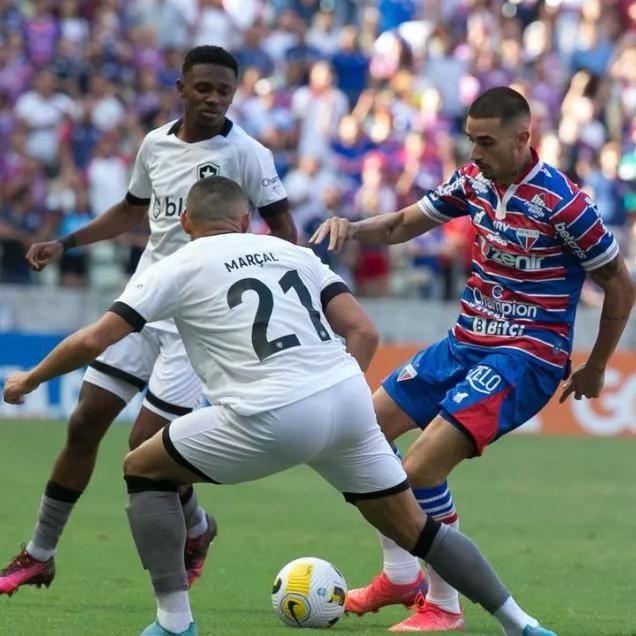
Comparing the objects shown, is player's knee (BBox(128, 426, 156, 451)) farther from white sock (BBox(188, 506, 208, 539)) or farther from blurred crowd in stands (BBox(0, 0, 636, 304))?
blurred crowd in stands (BBox(0, 0, 636, 304))

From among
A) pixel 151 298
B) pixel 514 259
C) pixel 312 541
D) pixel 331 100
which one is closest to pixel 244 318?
pixel 151 298

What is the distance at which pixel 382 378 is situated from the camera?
17.8 metres

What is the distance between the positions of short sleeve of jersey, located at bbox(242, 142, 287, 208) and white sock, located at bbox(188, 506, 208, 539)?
5.78ft

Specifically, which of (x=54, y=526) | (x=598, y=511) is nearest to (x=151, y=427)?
(x=54, y=526)

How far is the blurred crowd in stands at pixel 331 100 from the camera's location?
18281mm

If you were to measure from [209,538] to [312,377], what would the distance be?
8.79 feet

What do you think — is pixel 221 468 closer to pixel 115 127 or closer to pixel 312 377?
pixel 312 377

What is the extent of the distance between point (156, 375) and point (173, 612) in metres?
2.16

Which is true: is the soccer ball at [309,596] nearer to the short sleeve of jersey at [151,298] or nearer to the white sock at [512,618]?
the white sock at [512,618]

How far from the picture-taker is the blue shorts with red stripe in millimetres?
7105

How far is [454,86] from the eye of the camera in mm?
22172

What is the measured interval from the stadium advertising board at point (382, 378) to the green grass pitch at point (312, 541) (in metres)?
1.31

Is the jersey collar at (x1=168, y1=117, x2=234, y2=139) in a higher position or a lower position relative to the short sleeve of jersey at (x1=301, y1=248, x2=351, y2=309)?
higher

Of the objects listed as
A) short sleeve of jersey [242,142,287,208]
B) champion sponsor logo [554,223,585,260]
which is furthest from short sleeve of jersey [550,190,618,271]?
short sleeve of jersey [242,142,287,208]
